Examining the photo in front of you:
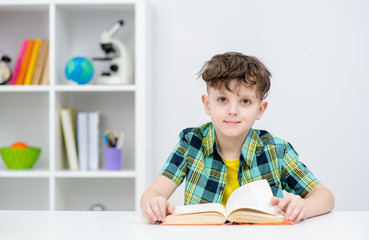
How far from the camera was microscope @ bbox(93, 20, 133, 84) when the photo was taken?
254cm

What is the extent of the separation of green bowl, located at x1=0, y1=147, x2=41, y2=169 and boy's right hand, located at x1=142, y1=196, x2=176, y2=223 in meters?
1.67

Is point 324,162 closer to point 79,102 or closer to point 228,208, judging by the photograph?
point 79,102

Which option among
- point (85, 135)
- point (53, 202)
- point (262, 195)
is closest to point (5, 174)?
point (53, 202)

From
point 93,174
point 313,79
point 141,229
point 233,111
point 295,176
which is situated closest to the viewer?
point 141,229

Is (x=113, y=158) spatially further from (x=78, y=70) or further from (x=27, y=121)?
(x=27, y=121)

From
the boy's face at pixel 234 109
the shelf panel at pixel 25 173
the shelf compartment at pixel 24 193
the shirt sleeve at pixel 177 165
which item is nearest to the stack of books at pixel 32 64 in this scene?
the shelf panel at pixel 25 173

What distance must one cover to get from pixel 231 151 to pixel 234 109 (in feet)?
0.68

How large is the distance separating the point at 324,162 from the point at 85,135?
127 cm

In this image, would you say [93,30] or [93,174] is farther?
[93,30]

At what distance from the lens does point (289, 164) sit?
1.38 metres

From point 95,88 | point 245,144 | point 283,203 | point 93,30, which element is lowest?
point 283,203

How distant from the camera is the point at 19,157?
101 inches

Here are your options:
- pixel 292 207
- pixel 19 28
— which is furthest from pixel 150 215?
pixel 19 28

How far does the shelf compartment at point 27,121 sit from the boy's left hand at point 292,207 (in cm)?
198
